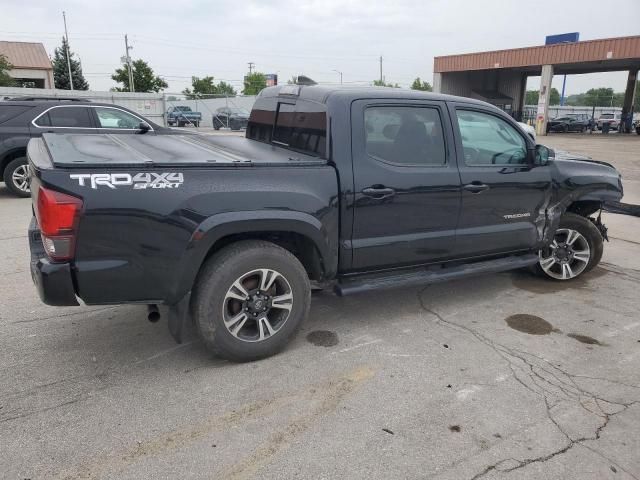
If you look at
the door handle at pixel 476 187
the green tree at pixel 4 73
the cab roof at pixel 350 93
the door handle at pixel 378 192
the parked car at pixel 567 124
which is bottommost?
the parked car at pixel 567 124

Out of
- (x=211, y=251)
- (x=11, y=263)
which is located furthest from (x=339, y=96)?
(x=11, y=263)

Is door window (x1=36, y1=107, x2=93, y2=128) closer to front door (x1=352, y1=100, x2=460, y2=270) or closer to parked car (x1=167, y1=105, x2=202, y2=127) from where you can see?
front door (x1=352, y1=100, x2=460, y2=270)

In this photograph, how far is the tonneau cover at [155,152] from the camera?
2.94 m

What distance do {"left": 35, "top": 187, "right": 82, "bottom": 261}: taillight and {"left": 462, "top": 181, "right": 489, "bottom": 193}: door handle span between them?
9.38 ft

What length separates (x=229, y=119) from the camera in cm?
3139

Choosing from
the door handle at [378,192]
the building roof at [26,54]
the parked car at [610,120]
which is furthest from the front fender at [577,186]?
the building roof at [26,54]

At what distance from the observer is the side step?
12.5ft

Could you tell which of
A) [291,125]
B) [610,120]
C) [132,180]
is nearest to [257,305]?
[132,180]

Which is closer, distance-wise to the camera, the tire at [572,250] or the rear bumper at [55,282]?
the rear bumper at [55,282]

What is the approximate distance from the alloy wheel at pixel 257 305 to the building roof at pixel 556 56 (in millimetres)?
34071

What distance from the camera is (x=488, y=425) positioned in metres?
2.84

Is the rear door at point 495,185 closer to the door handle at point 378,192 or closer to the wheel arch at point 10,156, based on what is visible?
the door handle at point 378,192

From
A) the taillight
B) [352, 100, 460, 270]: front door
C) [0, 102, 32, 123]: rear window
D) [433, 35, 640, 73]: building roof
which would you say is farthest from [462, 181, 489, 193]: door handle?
[433, 35, 640, 73]: building roof

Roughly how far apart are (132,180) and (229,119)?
97.6 feet
